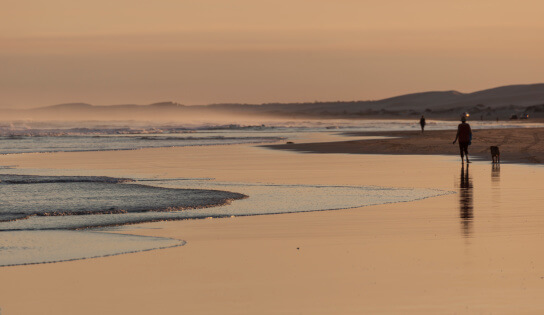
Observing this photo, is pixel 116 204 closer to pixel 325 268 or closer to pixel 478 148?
pixel 325 268

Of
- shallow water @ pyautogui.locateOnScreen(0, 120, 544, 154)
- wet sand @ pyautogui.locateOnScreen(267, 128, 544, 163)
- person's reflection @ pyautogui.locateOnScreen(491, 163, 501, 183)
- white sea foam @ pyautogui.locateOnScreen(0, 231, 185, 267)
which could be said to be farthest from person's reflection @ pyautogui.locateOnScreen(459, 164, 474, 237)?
shallow water @ pyautogui.locateOnScreen(0, 120, 544, 154)

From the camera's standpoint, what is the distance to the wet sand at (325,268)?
7484mm

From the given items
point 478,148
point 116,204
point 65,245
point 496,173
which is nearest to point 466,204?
point 116,204

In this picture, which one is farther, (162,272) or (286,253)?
(286,253)

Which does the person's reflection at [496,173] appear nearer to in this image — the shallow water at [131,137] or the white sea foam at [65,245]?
the white sea foam at [65,245]

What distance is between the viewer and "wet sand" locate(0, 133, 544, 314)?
748cm

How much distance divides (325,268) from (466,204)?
262 inches

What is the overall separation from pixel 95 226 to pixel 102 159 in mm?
19389

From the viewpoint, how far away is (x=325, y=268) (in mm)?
9062

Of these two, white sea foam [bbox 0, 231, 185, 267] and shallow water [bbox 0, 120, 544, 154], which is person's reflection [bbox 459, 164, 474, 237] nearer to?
white sea foam [bbox 0, 231, 185, 267]

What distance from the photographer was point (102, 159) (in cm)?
3173

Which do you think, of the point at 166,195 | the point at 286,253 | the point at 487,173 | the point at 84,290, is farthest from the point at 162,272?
the point at 487,173

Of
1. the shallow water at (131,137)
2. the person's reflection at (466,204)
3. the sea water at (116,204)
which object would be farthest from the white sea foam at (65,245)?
the shallow water at (131,137)

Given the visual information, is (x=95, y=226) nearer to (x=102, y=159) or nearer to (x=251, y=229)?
(x=251, y=229)
